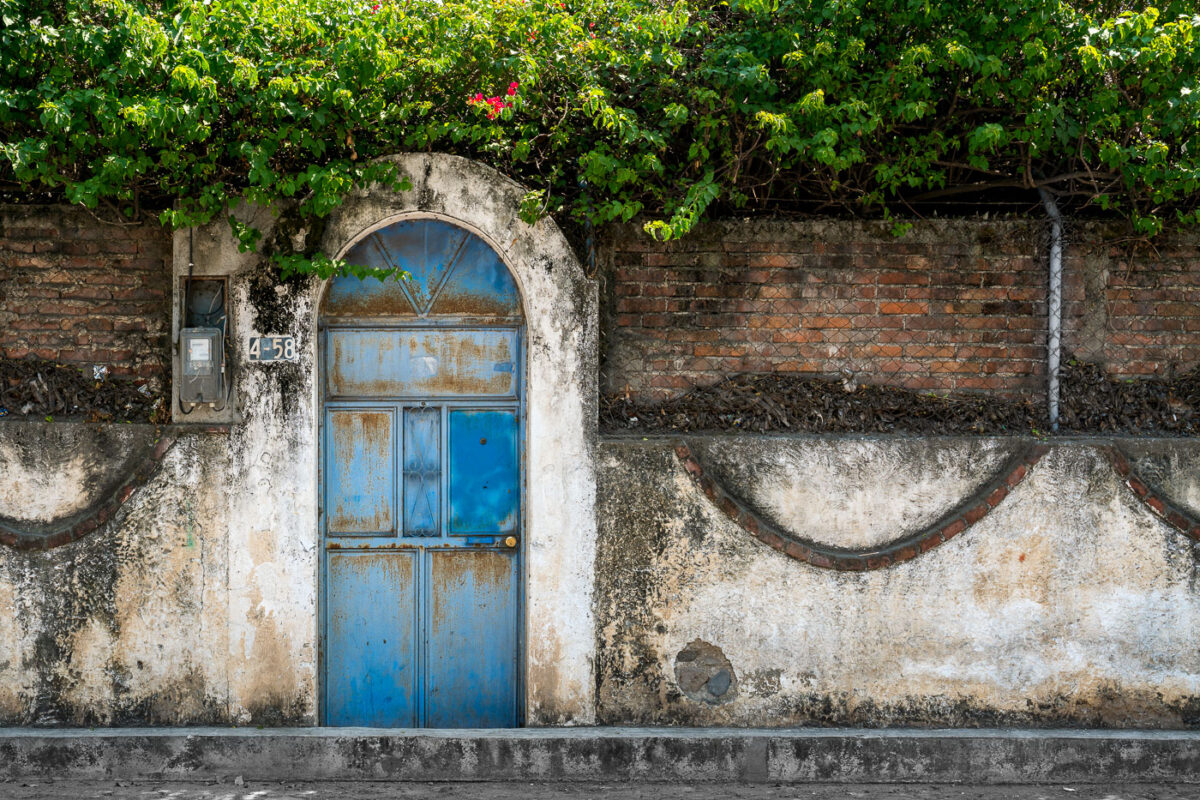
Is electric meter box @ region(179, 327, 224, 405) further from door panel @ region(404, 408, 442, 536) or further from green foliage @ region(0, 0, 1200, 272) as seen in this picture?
door panel @ region(404, 408, 442, 536)

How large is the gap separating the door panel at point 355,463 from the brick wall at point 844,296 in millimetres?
1202

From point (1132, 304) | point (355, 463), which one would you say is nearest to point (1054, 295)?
point (1132, 304)

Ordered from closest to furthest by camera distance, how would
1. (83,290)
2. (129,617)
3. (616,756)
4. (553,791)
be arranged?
(553,791) → (616,756) → (129,617) → (83,290)

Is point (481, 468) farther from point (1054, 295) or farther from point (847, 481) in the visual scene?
point (1054, 295)

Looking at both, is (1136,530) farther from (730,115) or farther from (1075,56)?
(730,115)

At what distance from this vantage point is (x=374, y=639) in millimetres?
5020

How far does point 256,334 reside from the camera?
190 inches

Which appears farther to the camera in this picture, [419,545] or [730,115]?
[419,545]

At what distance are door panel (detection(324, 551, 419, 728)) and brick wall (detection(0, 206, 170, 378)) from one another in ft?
4.81

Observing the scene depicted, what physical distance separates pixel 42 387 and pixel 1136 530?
558 centimetres

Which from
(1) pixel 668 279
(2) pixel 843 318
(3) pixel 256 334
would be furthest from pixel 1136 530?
(3) pixel 256 334

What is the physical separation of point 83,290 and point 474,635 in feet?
8.84

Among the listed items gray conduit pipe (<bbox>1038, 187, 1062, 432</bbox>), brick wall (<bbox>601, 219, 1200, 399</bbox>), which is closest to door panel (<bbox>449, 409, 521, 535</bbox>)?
brick wall (<bbox>601, 219, 1200, 399</bbox>)

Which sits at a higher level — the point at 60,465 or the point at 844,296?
the point at 844,296
